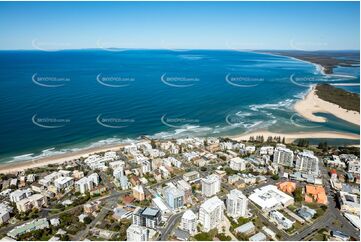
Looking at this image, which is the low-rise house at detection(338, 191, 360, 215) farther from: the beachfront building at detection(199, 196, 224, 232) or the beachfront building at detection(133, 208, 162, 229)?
the beachfront building at detection(133, 208, 162, 229)

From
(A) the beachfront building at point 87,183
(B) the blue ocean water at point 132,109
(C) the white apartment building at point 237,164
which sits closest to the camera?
(A) the beachfront building at point 87,183

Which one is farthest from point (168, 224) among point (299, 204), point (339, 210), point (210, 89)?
point (210, 89)

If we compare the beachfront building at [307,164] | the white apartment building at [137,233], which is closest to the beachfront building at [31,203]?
the white apartment building at [137,233]

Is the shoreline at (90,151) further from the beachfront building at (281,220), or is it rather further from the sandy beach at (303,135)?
the beachfront building at (281,220)

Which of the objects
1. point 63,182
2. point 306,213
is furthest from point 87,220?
point 306,213

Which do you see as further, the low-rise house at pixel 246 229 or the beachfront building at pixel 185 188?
the beachfront building at pixel 185 188

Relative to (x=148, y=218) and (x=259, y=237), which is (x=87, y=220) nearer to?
(x=148, y=218)
